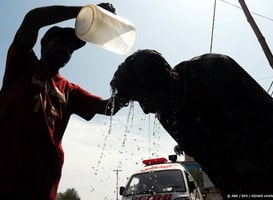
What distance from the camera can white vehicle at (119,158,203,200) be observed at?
25.4ft

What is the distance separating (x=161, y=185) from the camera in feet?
27.1

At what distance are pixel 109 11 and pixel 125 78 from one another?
3.77 ft

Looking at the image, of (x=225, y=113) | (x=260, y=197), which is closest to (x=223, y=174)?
(x=260, y=197)

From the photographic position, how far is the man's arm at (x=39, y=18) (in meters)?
2.61

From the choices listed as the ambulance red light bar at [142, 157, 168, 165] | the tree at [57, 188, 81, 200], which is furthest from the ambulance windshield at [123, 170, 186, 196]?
the tree at [57, 188, 81, 200]

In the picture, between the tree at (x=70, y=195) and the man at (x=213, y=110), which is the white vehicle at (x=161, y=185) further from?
the tree at (x=70, y=195)

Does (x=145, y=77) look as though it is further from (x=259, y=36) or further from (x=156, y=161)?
(x=156, y=161)

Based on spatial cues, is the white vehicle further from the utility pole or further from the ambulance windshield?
the utility pole

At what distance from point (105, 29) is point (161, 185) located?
233 inches

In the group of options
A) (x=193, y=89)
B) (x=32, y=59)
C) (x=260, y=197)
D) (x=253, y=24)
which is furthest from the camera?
(x=253, y=24)

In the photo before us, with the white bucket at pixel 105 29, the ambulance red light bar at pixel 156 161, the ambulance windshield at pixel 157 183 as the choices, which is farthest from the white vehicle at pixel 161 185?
the white bucket at pixel 105 29

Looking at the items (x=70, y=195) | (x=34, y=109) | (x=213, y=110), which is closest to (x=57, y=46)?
(x=34, y=109)

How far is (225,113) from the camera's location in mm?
1829

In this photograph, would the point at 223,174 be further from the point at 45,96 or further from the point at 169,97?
the point at 45,96
